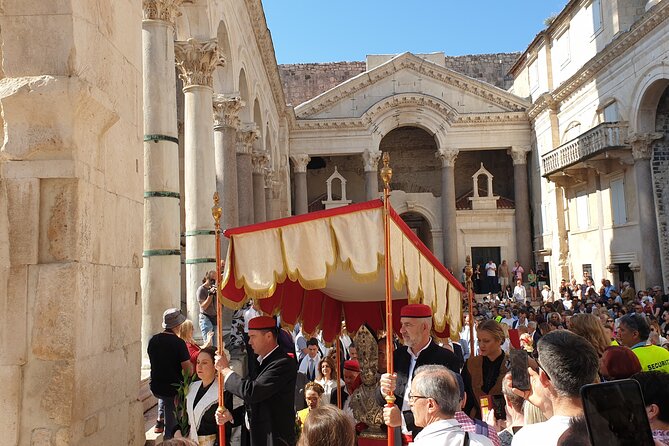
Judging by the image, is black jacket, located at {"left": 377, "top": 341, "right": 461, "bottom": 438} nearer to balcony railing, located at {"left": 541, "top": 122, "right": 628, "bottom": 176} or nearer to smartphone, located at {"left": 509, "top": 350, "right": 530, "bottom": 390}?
smartphone, located at {"left": 509, "top": 350, "right": 530, "bottom": 390}

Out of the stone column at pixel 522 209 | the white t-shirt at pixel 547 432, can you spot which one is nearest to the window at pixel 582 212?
the stone column at pixel 522 209

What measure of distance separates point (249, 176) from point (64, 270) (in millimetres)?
12864

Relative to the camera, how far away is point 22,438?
3.38m

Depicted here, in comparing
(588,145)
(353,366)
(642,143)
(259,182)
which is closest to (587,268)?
(588,145)

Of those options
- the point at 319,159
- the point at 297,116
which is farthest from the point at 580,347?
the point at 319,159

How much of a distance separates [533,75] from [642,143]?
1049cm

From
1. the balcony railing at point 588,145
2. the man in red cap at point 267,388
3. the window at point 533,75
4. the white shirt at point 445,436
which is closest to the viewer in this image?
the white shirt at point 445,436

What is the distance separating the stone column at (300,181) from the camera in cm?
2873

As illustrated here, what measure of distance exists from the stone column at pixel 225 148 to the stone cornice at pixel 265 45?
3.84 meters

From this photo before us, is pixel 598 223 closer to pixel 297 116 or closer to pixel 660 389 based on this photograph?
pixel 297 116

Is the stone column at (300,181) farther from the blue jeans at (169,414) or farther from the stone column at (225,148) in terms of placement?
the blue jeans at (169,414)

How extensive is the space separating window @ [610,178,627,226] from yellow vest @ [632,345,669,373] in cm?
1789

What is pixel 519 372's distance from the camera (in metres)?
2.98

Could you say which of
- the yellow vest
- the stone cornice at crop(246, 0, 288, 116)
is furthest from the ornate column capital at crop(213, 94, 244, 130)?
the yellow vest
